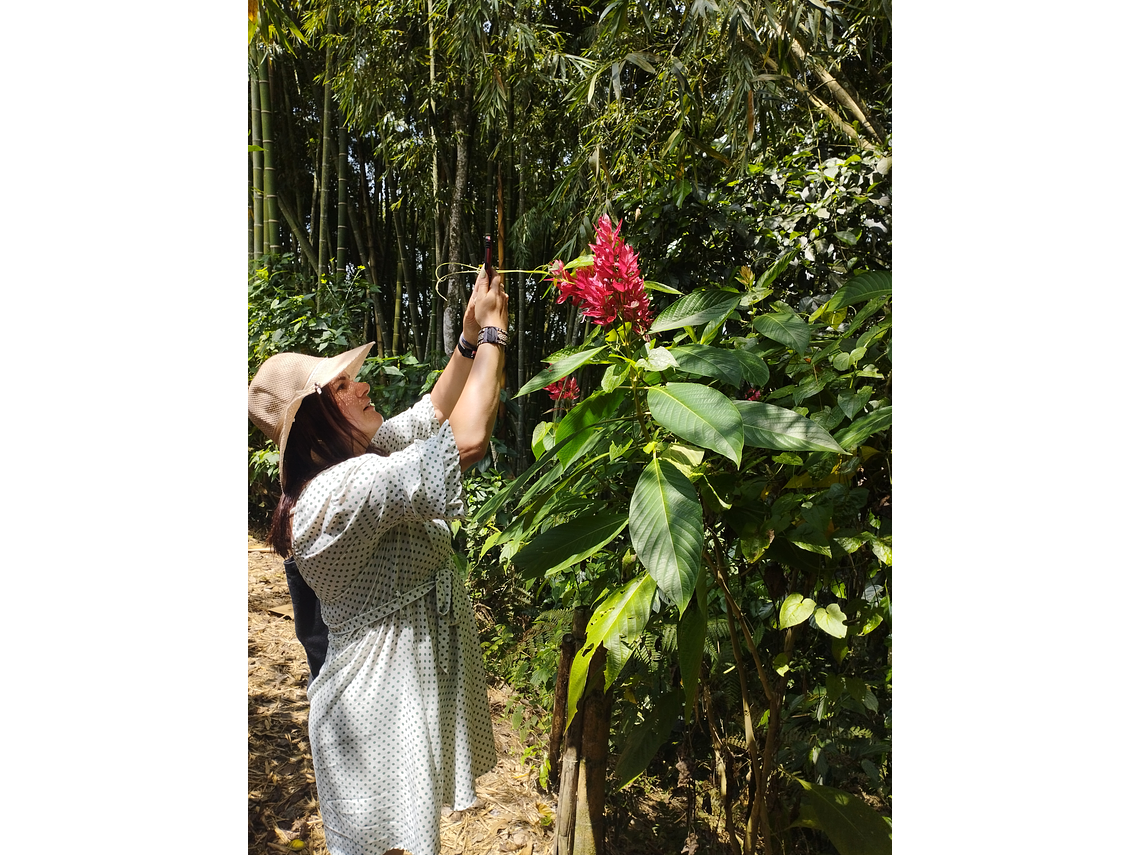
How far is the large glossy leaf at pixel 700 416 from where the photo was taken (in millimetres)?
907

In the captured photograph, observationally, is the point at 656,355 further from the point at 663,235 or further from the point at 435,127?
the point at 435,127

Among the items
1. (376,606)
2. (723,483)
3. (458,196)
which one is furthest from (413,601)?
(458,196)

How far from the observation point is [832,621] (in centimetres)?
110

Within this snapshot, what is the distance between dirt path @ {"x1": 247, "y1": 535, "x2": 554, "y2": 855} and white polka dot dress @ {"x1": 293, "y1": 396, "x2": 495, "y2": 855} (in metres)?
0.85

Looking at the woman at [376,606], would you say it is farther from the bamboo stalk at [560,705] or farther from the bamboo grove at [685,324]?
the bamboo stalk at [560,705]

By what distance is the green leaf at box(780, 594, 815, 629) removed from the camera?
3.63 feet

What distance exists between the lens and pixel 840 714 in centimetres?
169

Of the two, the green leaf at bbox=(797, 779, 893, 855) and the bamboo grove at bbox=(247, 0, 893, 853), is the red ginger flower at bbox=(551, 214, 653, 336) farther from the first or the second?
the green leaf at bbox=(797, 779, 893, 855)

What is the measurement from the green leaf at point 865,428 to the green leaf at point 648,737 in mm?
657

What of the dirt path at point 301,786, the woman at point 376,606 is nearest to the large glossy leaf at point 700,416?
the woman at point 376,606

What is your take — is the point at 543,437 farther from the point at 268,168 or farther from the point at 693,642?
the point at 268,168

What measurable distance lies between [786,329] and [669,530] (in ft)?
1.30
